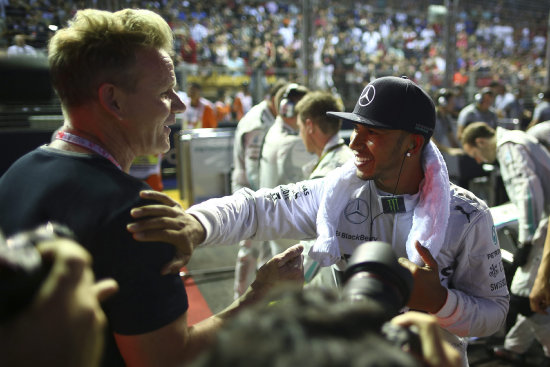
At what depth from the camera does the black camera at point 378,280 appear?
0.70m

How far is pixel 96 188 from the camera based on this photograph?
1067 mm

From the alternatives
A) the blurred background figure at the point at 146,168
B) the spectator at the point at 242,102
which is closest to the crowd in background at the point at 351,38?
the spectator at the point at 242,102

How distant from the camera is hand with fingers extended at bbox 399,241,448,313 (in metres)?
1.41

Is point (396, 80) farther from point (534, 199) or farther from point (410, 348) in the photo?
point (534, 199)

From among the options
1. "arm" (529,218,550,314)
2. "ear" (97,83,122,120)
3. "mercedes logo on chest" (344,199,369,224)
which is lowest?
"arm" (529,218,550,314)

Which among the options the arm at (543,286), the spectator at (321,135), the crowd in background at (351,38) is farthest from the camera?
the crowd in background at (351,38)

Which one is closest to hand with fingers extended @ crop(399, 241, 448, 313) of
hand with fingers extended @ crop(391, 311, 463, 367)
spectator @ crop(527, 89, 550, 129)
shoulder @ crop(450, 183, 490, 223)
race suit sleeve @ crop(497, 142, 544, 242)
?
shoulder @ crop(450, 183, 490, 223)

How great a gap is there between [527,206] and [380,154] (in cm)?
209

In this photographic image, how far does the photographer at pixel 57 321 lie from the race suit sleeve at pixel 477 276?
1364 mm

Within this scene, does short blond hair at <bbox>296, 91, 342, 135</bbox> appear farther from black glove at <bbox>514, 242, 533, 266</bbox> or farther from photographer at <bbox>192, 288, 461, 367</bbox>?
photographer at <bbox>192, 288, 461, 367</bbox>

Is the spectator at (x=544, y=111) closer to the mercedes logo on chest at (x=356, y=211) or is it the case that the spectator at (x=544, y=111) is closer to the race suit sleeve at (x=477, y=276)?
the race suit sleeve at (x=477, y=276)

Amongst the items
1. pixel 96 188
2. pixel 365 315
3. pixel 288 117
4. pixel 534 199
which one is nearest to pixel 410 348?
pixel 365 315

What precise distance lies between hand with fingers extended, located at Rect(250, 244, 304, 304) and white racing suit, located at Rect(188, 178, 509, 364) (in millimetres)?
256

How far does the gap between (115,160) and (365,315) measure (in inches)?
37.3
